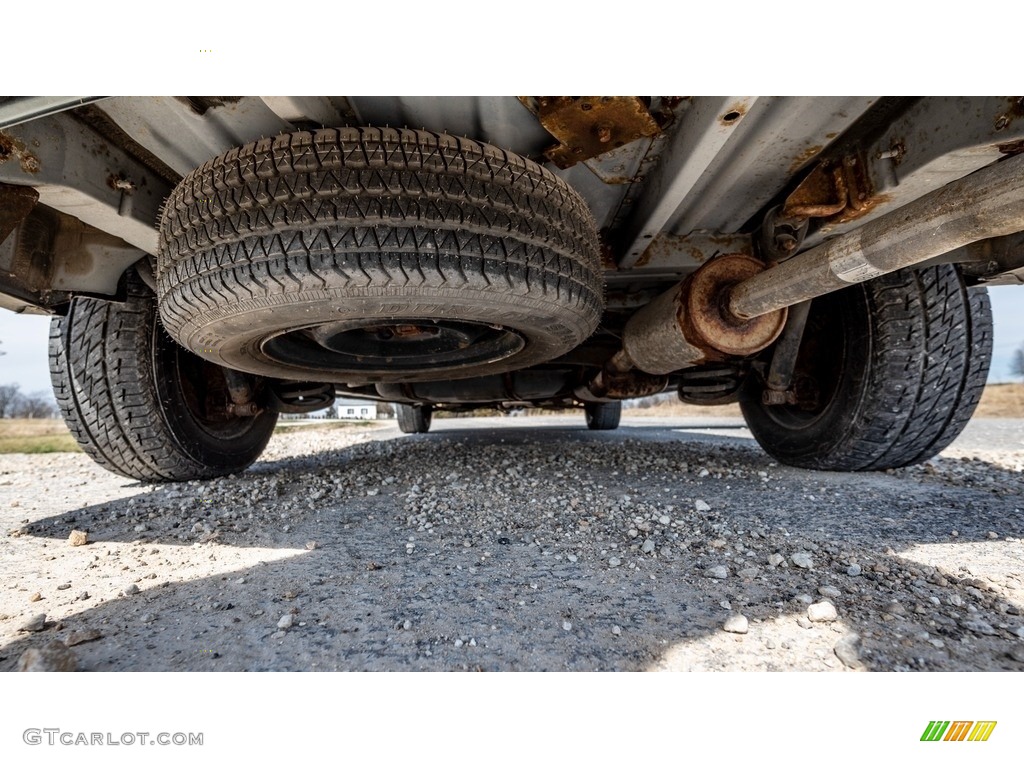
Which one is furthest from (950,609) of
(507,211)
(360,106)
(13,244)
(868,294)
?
(13,244)

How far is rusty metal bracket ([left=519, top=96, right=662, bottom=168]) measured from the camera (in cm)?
100

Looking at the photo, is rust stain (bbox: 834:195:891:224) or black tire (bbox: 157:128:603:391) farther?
rust stain (bbox: 834:195:891:224)

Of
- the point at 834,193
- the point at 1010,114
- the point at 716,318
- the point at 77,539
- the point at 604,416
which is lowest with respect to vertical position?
the point at 604,416

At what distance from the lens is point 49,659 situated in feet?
2.36

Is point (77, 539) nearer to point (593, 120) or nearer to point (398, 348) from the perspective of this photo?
point (398, 348)

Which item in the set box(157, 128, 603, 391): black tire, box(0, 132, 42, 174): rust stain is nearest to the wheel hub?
box(157, 128, 603, 391): black tire

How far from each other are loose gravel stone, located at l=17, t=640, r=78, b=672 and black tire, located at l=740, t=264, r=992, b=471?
7.85 ft

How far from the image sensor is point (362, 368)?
2002 mm

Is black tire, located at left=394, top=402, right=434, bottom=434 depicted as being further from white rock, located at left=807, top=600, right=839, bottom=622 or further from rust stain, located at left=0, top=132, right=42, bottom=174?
white rock, located at left=807, top=600, right=839, bottom=622

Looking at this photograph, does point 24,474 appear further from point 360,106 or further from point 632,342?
point 632,342

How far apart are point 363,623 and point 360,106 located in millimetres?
1075
